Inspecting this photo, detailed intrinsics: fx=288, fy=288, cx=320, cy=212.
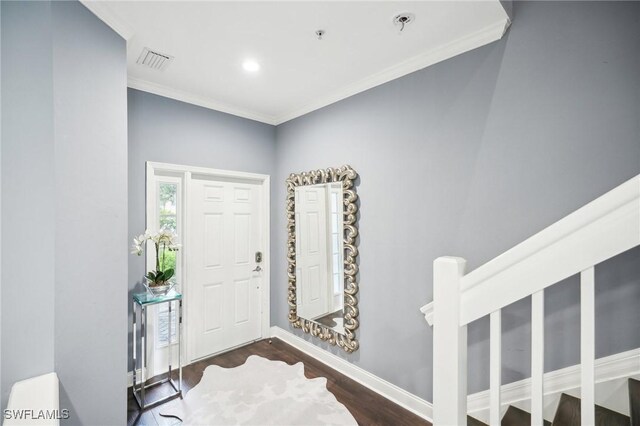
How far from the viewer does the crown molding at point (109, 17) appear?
159 cm

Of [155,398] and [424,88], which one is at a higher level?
[424,88]

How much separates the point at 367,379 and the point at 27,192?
2640mm

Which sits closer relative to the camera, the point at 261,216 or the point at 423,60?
the point at 423,60

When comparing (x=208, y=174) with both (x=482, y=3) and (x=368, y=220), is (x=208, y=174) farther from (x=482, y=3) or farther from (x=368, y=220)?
(x=482, y=3)

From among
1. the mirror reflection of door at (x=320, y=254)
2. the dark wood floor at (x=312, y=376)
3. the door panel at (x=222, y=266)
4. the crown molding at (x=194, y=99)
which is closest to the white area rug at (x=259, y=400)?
the dark wood floor at (x=312, y=376)

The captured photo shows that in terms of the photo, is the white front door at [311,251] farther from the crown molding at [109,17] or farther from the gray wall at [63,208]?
the crown molding at [109,17]

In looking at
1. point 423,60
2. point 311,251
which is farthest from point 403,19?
point 311,251

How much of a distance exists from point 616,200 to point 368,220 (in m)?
1.91

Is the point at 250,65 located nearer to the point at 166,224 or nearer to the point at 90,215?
the point at 90,215

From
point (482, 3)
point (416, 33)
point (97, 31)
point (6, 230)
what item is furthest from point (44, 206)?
point (482, 3)

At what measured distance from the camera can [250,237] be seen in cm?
337

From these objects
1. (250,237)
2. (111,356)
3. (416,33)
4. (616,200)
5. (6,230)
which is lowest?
(111,356)

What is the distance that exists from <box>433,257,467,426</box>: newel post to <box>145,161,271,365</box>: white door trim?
8.43 feet

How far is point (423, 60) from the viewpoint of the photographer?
216 centimetres
